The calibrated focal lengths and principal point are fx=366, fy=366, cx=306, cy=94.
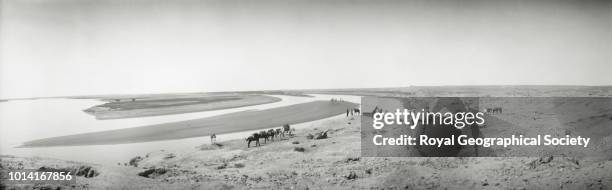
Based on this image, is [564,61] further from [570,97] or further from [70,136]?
[70,136]

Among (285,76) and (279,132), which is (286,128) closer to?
(279,132)

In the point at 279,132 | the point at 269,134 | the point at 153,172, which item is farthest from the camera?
the point at 279,132

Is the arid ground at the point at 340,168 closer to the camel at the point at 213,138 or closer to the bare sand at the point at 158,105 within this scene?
the camel at the point at 213,138

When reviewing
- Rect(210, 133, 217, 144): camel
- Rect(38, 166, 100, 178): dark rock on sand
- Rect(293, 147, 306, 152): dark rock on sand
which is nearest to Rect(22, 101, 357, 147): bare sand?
Rect(210, 133, 217, 144): camel

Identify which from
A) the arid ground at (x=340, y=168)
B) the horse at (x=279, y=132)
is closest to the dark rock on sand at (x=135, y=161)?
the arid ground at (x=340, y=168)

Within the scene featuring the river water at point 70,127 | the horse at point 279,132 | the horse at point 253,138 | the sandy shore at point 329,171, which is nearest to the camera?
the sandy shore at point 329,171

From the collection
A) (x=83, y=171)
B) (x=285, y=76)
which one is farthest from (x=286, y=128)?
(x=83, y=171)

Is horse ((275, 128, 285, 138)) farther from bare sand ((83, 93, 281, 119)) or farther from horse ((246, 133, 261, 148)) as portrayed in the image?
bare sand ((83, 93, 281, 119))
